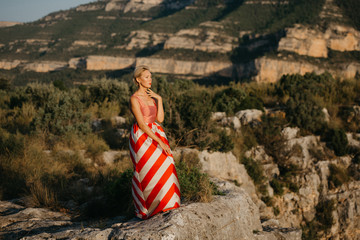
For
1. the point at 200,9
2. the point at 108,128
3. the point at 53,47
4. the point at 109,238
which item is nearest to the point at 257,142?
the point at 108,128

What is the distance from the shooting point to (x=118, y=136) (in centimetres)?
851

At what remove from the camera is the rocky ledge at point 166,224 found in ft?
11.1

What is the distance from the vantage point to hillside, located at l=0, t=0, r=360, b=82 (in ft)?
352

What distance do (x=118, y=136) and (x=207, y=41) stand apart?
123 metres

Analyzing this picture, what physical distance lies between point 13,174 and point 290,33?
116 m

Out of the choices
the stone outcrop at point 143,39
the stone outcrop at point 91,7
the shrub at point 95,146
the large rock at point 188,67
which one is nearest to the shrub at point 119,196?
the shrub at point 95,146

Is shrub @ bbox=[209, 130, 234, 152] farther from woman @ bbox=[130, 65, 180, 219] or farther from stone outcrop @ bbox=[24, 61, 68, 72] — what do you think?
stone outcrop @ bbox=[24, 61, 68, 72]

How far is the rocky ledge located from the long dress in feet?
0.59

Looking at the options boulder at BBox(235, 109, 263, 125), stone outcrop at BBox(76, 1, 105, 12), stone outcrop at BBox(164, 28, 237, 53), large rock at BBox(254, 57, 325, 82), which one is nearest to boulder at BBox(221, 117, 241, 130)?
boulder at BBox(235, 109, 263, 125)

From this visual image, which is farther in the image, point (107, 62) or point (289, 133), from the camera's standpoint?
point (107, 62)

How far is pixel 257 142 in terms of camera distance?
9.45 metres

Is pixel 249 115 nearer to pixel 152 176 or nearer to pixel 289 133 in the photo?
pixel 289 133

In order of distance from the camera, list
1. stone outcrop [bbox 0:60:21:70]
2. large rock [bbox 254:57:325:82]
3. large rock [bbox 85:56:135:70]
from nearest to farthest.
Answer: large rock [bbox 254:57:325:82]
stone outcrop [bbox 0:60:21:70]
large rock [bbox 85:56:135:70]

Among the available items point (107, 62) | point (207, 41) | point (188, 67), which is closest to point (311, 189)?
point (188, 67)
